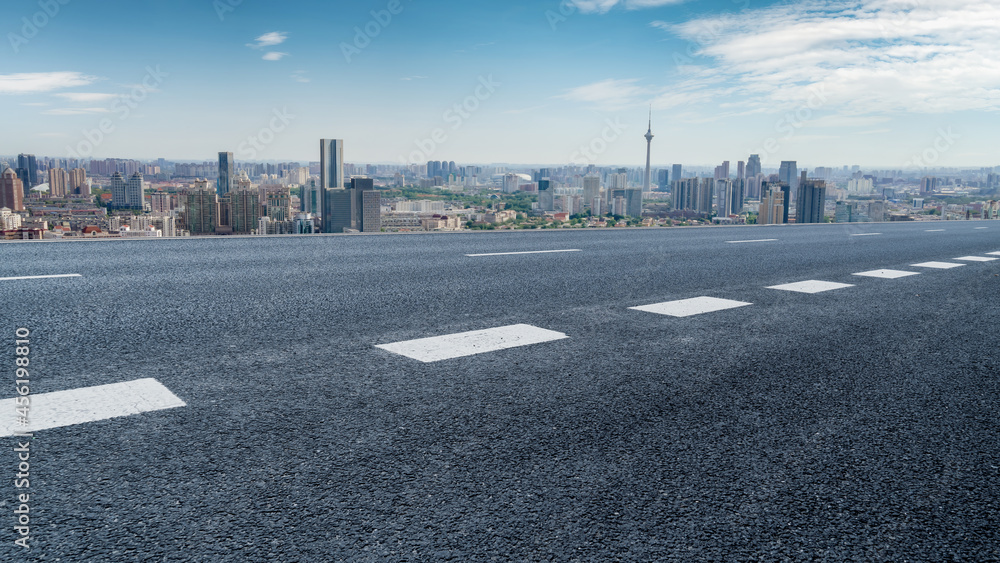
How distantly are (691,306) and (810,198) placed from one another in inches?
1143

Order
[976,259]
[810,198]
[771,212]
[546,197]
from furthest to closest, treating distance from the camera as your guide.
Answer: [546,197] < [810,198] < [771,212] < [976,259]

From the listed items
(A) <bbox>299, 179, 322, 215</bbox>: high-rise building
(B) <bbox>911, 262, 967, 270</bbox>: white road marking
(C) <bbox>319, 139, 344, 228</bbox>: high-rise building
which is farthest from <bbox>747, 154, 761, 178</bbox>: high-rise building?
(B) <bbox>911, 262, 967, 270</bbox>: white road marking

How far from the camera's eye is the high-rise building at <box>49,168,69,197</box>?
1435cm

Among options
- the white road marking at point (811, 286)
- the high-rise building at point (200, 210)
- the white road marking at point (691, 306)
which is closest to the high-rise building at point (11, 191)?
the high-rise building at point (200, 210)

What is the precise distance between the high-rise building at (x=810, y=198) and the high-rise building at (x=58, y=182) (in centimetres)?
2781

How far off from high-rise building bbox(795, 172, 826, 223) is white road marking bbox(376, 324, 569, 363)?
29.0 m

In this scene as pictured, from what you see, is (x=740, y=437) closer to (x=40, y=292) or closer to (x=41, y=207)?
(x=40, y=292)

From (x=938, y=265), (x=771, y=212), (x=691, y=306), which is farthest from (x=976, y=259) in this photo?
(x=771, y=212)

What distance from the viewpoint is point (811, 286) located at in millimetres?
6613

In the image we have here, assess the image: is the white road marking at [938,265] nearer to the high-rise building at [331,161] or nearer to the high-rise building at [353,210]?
the high-rise building at [353,210]

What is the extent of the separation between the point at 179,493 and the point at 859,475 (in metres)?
2.10

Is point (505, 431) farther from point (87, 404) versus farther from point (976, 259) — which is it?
point (976, 259)

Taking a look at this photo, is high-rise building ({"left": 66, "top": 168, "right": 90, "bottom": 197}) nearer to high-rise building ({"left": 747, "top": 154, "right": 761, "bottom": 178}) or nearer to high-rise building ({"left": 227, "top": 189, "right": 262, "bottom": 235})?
high-rise building ({"left": 227, "top": 189, "right": 262, "bottom": 235})

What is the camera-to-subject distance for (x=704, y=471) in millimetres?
2119
